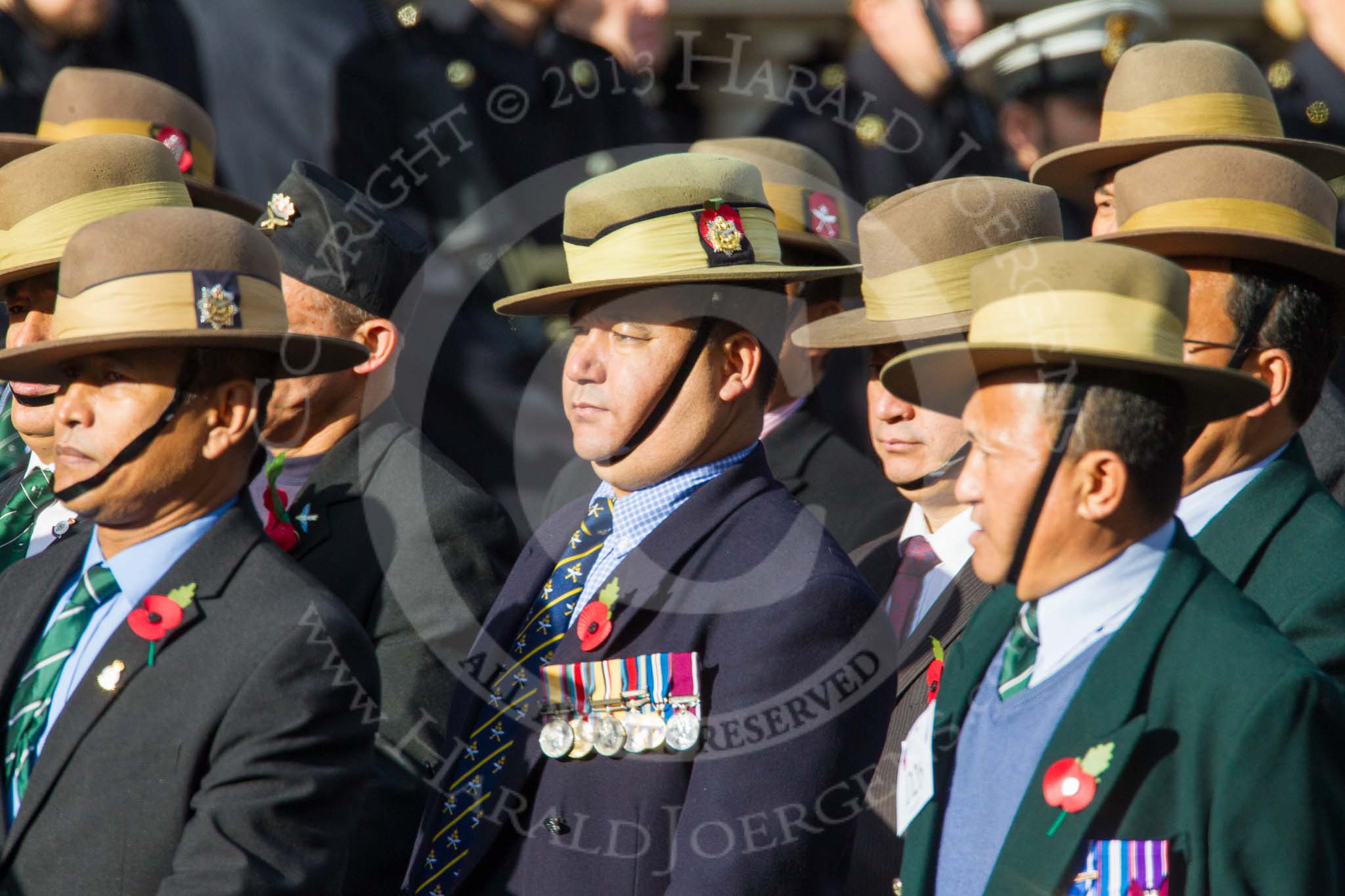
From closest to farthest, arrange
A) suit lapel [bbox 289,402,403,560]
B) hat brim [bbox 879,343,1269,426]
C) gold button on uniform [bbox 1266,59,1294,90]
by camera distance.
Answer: hat brim [bbox 879,343,1269,426], suit lapel [bbox 289,402,403,560], gold button on uniform [bbox 1266,59,1294,90]

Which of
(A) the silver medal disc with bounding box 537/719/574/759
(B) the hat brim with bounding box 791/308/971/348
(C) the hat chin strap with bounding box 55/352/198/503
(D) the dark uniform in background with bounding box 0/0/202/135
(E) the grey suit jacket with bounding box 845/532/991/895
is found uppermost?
(D) the dark uniform in background with bounding box 0/0/202/135

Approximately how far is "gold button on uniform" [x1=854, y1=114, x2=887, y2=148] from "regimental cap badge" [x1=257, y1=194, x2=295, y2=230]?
2.10 metres

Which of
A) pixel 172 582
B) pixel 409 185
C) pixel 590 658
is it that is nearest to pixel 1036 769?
pixel 590 658

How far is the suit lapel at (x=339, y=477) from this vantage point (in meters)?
4.38

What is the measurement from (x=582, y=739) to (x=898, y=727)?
2.46 ft

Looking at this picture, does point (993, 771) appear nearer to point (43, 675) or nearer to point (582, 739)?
point (582, 739)

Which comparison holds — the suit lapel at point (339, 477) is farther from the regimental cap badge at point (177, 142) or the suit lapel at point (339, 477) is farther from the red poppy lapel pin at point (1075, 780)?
the red poppy lapel pin at point (1075, 780)

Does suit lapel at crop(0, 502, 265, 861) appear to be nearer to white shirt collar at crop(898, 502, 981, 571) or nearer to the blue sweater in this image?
the blue sweater

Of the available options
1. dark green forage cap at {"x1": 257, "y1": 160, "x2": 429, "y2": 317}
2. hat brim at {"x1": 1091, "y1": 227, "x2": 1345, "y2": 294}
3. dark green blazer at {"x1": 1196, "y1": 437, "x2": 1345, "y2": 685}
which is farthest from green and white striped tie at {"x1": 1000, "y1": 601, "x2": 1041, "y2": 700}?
dark green forage cap at {"x1": 257, "y1": 160, "x2": 429, "y2": 317}

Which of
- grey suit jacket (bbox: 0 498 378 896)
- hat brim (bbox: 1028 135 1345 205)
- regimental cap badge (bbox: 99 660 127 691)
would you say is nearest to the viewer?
grey suit jacket (bbox: 0 498 378 896)

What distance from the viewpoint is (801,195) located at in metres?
5.05

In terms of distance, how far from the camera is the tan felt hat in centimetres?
431

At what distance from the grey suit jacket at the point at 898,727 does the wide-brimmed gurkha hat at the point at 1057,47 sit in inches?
102

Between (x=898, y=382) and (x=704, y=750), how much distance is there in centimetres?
83
